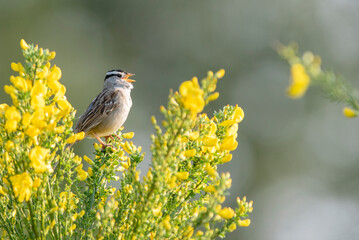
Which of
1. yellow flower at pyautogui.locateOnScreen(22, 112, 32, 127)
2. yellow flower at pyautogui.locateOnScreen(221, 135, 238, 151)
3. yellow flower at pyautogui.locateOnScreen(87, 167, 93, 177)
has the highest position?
yellow flower at pyautogui.locateOnScreen(221, 135, 238, 151)

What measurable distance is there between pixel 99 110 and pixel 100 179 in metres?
2.88

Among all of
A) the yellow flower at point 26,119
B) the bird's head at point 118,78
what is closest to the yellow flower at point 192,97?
the yellow flower at point 26,119

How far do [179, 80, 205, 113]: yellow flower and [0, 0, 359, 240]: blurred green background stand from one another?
8584 mm

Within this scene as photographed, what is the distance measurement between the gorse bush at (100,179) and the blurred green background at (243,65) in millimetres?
8132

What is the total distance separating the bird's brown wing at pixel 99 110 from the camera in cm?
445

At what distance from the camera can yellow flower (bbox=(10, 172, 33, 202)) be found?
136 centimetres

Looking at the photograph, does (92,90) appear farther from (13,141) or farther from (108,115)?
(13,141)

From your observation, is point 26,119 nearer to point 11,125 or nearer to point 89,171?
point 11,125

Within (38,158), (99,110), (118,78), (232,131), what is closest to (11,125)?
(38,158)

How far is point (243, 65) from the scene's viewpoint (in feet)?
39.3

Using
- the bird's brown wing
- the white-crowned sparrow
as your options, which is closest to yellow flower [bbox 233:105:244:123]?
the white-crowned sparrow

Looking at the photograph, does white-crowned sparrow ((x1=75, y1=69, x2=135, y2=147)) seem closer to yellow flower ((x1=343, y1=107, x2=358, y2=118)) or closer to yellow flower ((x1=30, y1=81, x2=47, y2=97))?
yellow flower ((x1=30, y1=81, x2=47, y2=97))

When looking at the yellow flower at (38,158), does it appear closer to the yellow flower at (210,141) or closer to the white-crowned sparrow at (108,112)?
the yellow flower at (210,141)

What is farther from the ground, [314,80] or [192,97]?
[192,97]
